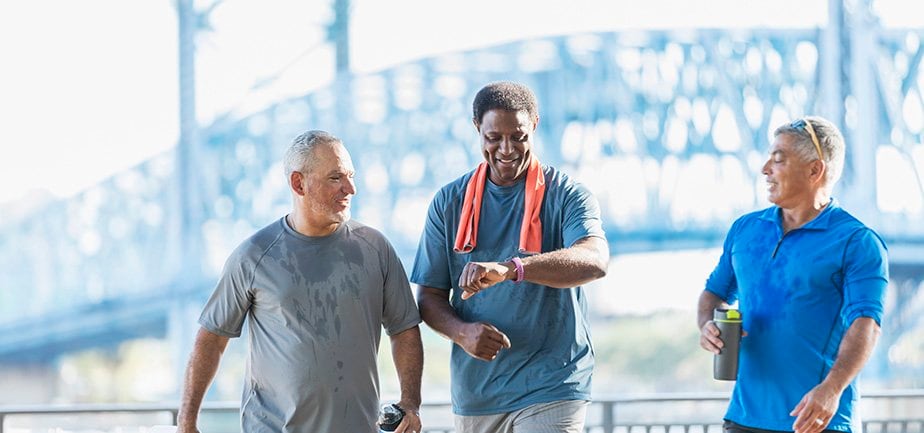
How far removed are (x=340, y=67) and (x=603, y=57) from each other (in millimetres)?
7578

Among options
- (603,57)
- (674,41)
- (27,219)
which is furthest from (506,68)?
(27,219)

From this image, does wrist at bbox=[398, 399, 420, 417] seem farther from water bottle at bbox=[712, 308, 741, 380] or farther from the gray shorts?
water bottle at bbox=[712, 308, 741, 380]

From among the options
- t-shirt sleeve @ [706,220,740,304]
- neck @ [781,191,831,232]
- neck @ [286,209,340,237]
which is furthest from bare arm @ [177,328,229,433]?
neck @ [781,191,831,232]

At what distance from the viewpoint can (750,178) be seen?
34.7 m

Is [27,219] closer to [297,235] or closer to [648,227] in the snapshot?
[648,227]

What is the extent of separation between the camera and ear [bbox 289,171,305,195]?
3.34 meters

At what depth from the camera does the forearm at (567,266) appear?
10.6ft

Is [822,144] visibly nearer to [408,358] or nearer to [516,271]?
[516,271]

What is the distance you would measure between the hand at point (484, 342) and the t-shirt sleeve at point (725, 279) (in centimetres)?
70

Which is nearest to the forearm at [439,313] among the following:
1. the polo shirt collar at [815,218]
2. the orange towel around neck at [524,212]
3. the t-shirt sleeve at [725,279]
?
the orange towel around neck at [524,212]

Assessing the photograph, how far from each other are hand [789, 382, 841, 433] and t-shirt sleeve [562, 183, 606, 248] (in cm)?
65

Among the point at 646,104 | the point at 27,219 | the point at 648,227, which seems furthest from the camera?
the point at 646,104

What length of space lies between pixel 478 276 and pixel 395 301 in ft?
1.35

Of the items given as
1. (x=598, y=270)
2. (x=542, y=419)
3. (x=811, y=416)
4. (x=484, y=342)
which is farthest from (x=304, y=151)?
(x=811, y=416)
